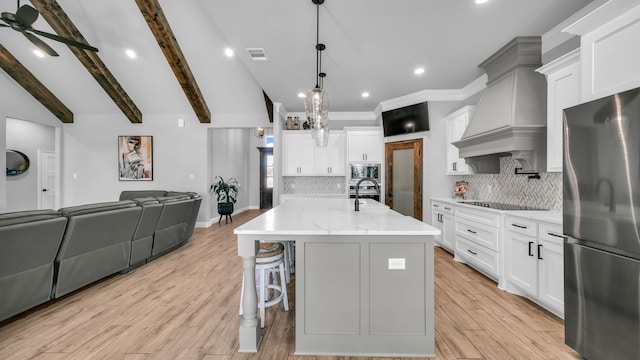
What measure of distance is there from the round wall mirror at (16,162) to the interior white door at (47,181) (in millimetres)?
314

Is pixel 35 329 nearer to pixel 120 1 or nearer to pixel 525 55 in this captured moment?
pixel 120 1

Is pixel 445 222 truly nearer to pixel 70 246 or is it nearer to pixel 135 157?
pixel 70 246

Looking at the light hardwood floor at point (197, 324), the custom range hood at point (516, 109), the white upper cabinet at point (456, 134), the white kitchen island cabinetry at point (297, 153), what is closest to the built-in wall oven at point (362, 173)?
the white kitchen island cabinetry at point (297, 153)

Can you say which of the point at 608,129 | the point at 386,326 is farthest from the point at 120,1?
the point at 608,129

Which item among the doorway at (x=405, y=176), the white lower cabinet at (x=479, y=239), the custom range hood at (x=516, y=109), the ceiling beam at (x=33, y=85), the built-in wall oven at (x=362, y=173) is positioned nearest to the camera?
the custom range hood at (x=516, y=109)

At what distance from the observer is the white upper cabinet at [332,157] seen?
5781 mm

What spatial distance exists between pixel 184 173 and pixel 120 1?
352cm

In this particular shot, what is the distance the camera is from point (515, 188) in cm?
332

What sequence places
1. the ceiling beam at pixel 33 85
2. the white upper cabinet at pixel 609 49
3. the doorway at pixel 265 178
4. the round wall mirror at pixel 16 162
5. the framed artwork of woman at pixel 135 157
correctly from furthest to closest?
the doorway at pixel 265 178, the framed artwork of woman at pixel 135 157, the round wall mirror at pixel 16 162, the ceiling beam at pixel 33 85, the white upper cabinet at pixel 609 49

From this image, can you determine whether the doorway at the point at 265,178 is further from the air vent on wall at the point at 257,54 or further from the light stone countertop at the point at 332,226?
the light stone countertop at the point at 332,226

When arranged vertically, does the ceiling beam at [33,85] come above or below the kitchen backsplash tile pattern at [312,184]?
above

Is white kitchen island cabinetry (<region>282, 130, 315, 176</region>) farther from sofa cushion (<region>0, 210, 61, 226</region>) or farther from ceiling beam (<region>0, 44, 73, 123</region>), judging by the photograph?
ceiling beam (<region>0, 44, 73, 123</region>)

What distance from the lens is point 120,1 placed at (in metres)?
3.96

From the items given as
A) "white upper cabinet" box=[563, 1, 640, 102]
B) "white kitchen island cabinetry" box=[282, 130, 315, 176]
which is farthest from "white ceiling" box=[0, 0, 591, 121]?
"white upper cabinet" box=[563, 1, 640, 102]
